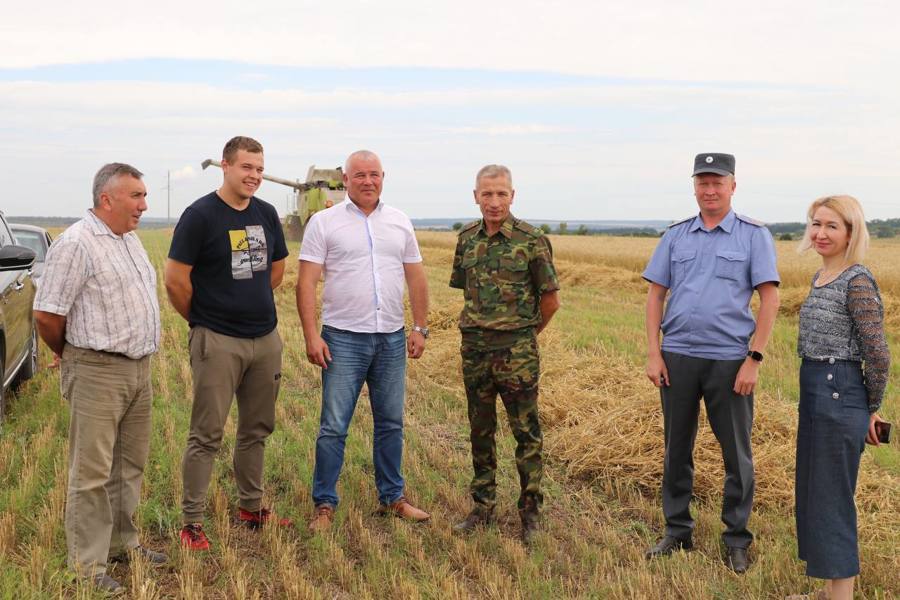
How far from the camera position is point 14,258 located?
16.3 feet

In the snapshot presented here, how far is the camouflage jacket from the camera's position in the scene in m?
4.47

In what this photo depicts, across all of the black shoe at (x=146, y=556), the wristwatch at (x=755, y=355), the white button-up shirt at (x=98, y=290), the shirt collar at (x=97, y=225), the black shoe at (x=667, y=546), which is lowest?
the black shoe at (x=667, y=546)

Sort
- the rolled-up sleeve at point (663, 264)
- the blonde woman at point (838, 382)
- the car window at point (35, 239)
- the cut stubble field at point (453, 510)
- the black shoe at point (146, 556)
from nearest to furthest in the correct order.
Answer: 1. the blonde woman at point (838, 382)
2. the cut stubble field at point (453, 510)
3. the black shoe at point (146, 556)
4. the rolled-up sleeve at point (663, 264)
5. the car window at point (35, 239)

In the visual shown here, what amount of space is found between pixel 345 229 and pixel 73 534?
6.64 feet

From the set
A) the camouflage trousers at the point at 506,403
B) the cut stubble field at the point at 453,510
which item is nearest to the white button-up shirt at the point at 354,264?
the camouflage trousers at the point at 506,403

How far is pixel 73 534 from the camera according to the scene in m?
3.66

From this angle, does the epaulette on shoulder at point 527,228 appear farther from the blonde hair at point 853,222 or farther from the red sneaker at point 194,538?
the red sneaker at point 194,538

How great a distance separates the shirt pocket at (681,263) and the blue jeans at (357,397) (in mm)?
1571

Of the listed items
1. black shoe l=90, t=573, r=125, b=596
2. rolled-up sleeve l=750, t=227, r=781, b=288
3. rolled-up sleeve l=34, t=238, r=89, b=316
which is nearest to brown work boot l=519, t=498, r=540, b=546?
rolled-up sleeve l=750, t=227, r=781, b=288

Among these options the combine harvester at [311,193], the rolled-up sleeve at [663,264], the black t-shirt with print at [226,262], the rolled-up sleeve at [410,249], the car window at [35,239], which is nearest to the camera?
the black t-shirt with print at [226,262]

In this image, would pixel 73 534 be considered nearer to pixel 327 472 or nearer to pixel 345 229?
pixel 327 472

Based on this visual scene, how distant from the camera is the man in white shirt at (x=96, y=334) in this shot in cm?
356

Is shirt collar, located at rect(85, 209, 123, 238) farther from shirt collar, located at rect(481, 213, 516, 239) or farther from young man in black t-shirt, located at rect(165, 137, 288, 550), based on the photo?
shirt collar, located at rect(481, 213, 516, 239)

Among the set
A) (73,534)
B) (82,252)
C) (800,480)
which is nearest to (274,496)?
(73,534)
